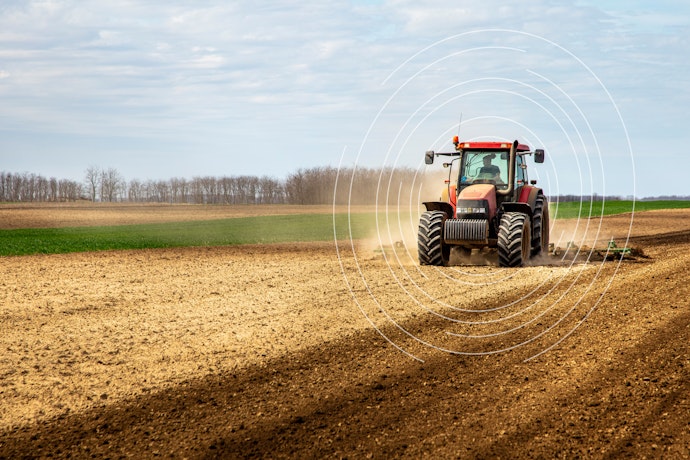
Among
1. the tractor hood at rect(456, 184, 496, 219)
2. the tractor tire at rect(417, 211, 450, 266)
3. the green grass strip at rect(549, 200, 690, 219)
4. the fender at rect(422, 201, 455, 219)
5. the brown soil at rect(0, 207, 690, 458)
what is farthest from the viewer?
the green grass strip at rect(549, 200, 690, 219)

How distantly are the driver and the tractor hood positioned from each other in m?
0.66

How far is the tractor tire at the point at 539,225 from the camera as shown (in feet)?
61.8

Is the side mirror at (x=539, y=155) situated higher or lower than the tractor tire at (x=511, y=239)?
higher

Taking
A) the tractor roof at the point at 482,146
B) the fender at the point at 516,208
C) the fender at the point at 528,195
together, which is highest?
the tractor roof at the point at 482,146

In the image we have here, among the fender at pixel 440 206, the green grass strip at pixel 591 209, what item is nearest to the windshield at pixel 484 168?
the fender at pixel 440 206

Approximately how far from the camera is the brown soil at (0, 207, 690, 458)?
6.48 meters

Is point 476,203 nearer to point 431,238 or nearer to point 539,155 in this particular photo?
point 431,238

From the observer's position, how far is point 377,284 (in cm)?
1536

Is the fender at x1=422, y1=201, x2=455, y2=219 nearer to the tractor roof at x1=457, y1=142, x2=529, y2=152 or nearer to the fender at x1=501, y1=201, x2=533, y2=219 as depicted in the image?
the fender at x1=501, y1=201, x2=533, y2=219

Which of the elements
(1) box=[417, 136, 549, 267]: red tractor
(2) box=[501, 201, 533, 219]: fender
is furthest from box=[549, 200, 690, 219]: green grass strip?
(2) box=[501, 201, 533, 219]: fender

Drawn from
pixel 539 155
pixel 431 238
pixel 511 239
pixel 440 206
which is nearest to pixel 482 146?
pixel 539 155

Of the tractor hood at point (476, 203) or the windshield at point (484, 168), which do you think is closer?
the tractor hood at point (476, 203)

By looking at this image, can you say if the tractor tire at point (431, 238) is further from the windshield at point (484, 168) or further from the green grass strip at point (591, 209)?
the green grass strip at point (591, 209)

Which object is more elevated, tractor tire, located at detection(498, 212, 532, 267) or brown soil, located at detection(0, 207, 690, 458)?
tractor tire, located at detection(498, 212, 532, 267)
